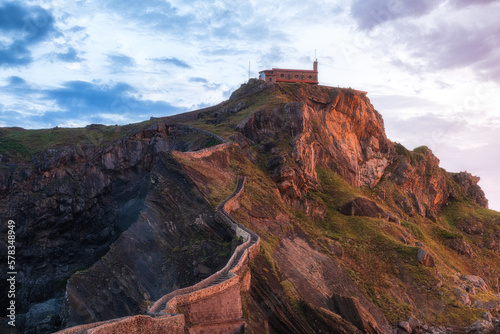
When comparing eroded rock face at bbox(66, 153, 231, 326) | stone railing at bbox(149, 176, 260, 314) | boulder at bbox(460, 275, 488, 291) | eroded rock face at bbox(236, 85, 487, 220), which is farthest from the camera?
eroded rock face at bbox(236, 85, 487, 220)

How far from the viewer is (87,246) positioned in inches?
2411

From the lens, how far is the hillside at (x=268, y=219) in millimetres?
33812

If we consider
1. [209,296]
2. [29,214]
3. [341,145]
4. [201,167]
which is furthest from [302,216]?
[29,214]

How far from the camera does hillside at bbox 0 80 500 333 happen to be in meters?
33.8

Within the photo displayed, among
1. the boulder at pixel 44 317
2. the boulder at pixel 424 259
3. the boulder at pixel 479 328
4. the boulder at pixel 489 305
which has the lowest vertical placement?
the boulder at pixel 44 317

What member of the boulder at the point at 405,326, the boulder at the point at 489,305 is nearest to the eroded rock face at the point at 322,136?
the boulder at the point at 405,326

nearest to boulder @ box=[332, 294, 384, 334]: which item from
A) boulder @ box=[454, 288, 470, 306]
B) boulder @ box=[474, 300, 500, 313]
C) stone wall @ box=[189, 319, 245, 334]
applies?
stone wall @ box=[189, 319, 245, 334]

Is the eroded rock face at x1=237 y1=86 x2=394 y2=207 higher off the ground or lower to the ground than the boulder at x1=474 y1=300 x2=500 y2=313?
higher

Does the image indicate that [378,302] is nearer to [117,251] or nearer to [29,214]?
[117,251]

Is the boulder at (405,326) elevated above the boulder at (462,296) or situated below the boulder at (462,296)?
below

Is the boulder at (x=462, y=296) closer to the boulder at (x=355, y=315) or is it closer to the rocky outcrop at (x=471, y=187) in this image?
the boulder at (x=355, y=315)

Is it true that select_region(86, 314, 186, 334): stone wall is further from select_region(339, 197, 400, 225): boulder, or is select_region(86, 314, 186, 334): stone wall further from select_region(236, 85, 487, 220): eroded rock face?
select_region(339, 197, 400, 225): boulder

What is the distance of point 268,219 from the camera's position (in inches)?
1588

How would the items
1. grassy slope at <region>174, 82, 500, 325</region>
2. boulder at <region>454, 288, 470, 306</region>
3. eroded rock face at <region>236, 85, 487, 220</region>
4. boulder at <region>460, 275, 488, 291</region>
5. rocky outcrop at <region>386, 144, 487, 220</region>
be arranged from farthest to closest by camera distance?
rocky outcrop at <region>386, 144, 487, 220</region>
eroded rock face at <region>236, 85, 487, 220</region>
boulder at <region>460, 275, 488, 291</region>
boulder at <region>454, 288, 470, 306</region>
grassy slope at <region>174, 82, 500, 325</region>
